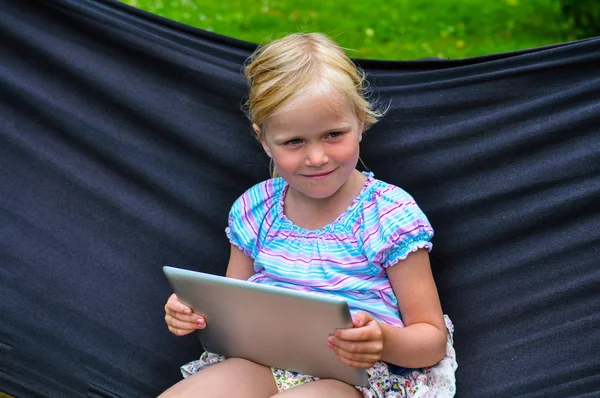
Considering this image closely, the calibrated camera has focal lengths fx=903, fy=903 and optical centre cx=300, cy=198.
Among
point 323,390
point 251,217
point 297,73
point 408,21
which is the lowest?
point 323,390

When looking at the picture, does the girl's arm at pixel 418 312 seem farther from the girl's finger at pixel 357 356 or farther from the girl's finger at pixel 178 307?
the girl's finger at pixel 178 307

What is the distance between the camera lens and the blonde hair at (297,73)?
217 centimetres

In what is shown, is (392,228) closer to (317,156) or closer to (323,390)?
(317,156)

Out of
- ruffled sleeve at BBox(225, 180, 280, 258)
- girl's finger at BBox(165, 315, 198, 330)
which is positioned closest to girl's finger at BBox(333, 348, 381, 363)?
girl's finger at BBox(165, 315, 198, 330)

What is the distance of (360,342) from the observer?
1936 mm

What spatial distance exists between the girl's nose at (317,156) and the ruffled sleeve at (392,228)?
205 millimetres

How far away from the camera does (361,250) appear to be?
2.25 m

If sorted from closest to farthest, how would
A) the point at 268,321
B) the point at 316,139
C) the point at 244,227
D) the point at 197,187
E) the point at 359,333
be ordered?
the point at 359,333 → the point at 268,321 → the point at 316,139 → the point at 244,227 → the point at 197,187

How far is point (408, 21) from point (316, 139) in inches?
193

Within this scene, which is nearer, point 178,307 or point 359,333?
point 359,333

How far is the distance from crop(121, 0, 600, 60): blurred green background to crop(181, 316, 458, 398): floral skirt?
4111 millimetres

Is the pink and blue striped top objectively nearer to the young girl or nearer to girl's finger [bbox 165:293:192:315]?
the young girl

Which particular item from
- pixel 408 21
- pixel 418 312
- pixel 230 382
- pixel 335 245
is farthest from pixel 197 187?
pixel 408 21

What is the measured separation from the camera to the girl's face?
2150 millimetres
